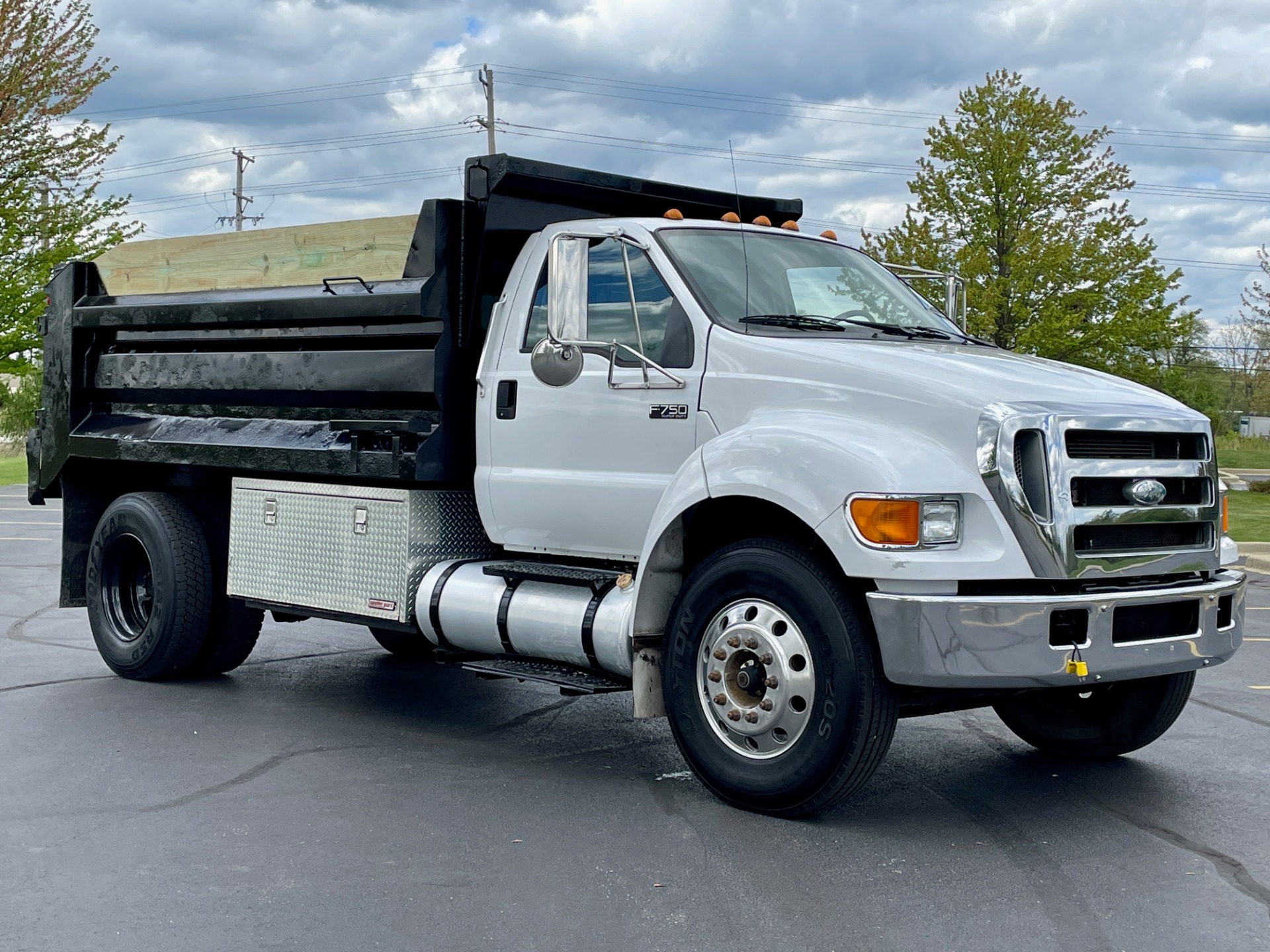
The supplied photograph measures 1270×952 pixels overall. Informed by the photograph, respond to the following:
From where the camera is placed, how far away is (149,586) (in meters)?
8.63

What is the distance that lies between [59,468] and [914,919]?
21.4 feet

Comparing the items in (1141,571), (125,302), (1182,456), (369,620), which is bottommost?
(369,620)

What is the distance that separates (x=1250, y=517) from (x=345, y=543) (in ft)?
58.5

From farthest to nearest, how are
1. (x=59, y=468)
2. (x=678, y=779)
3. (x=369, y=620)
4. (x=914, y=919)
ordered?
(x=59, y=468)
(x=369, y=620)
(x=678, y=779)
(x=914, y=919)

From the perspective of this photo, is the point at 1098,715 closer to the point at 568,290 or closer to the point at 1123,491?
the point at 1123,491

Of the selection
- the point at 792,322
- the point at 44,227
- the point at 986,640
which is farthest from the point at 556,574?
the point at 44,227

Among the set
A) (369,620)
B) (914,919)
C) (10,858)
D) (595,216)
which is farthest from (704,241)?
(10,858)

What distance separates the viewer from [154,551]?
8250mm

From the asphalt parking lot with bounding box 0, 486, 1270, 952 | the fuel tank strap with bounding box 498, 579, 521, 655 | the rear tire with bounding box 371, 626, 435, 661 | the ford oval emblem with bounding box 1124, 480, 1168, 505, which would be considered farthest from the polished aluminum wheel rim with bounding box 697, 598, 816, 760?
the rear tire with bounding box 371, 626, 435, 661

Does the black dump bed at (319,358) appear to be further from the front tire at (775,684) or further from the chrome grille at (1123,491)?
the chrome grille at (1123,491)

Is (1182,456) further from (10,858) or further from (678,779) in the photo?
(10,858)

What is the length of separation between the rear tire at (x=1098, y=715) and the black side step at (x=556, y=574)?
1812mm

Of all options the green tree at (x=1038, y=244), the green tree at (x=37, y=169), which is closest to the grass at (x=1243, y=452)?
the green tree at (x=1038, y=244)

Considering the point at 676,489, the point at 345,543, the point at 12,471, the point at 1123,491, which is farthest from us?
the point at 12,471
